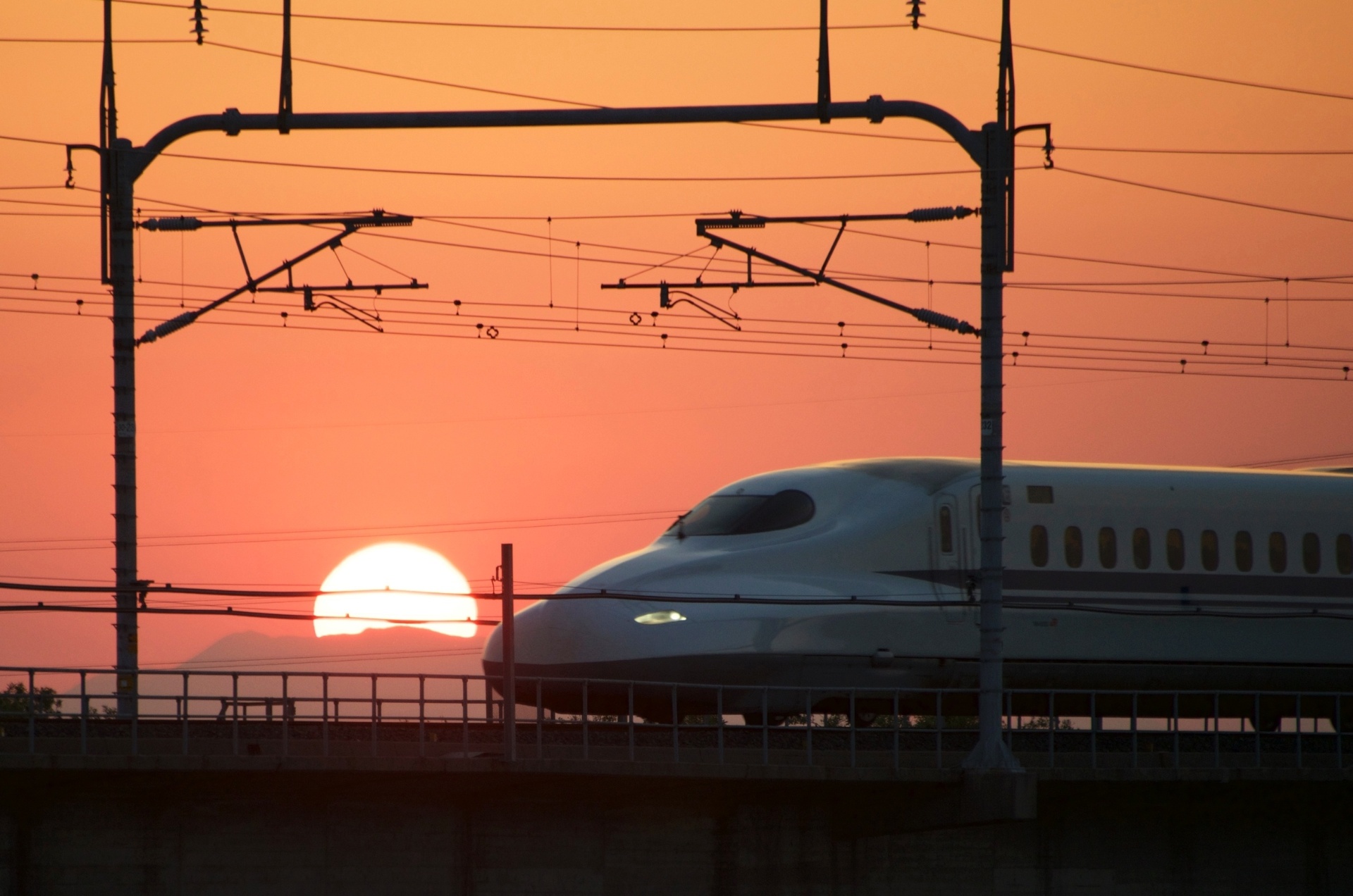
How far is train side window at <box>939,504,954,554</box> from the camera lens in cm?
2575

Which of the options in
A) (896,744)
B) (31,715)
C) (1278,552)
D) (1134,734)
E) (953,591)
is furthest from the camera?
(1278,552)

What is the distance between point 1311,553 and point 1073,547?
14.7 feet

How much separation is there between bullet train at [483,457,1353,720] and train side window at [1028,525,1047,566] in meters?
0.02

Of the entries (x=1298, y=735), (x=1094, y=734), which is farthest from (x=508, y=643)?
(x=1298, y=735)

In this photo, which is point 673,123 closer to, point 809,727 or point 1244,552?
point 809,727

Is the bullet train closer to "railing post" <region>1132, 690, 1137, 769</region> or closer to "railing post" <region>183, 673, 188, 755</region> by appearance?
"railing post" <region>1132, 690, 1137, 769</region>

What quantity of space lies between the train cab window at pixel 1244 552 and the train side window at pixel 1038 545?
11.5 ft

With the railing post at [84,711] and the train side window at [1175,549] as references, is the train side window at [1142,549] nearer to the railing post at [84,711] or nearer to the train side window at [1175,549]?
the train side window at [1175,549]

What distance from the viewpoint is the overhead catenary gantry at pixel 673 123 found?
1997 cm

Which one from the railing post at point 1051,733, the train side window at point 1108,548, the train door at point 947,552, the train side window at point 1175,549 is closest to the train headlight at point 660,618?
the train door at point 947,552

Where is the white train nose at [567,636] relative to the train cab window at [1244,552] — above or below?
below

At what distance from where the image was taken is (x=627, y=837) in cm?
2094

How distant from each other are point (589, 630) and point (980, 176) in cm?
746

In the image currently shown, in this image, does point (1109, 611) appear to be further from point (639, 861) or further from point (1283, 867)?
point (639, 861)
